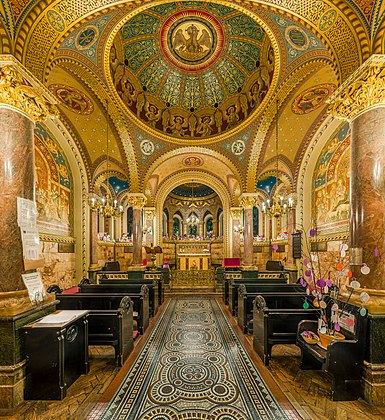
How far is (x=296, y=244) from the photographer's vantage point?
12.5m

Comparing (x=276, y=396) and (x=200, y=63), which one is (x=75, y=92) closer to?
(x=200, y=63)

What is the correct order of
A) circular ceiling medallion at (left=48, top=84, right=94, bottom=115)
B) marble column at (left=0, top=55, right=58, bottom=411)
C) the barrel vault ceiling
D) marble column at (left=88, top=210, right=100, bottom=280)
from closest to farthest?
marble column at (left=0, top=55, right=58, bottom=411) → the barrel vault ceiling → circular ceiling medallion at (left=48, top=84, right=94, bottom=115) → marble column at (left=88, top=210, right=100, bottom=280)

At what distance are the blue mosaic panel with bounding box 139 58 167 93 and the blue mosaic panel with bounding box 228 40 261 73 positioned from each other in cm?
291

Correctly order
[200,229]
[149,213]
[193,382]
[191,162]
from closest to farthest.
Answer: [193,382], [191,162], [149,213], [200,229]

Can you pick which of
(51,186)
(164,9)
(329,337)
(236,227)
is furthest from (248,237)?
(164,9)

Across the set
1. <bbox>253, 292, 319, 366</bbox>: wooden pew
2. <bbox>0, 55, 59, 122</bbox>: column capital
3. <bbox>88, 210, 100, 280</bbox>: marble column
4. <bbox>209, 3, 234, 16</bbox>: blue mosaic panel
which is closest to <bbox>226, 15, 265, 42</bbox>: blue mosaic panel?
<bbox>209, 3, 234, 16</bbox>: blue mosaic panel

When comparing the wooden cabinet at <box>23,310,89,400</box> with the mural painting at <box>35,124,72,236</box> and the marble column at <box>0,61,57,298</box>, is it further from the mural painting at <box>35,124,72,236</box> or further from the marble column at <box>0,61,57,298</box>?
the mural painting at <box>35,124,72,236</box>

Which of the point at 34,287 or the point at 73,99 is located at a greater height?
the point at 73,99

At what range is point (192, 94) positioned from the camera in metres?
12.6

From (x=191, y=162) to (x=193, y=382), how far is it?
12835 mm

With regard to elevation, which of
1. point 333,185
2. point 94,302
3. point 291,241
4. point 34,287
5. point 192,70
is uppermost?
point 192,70

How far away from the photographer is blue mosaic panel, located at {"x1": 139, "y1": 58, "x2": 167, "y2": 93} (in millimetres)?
11312

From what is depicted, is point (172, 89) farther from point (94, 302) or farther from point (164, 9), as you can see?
point (94, 302)

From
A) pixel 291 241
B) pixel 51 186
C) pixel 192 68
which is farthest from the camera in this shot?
pixel 291 241
